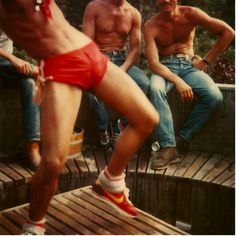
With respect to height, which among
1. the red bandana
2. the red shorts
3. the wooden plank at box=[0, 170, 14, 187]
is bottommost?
the wooden plank at box=[0, 170, 14, 187]

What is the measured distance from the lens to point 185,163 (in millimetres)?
4355

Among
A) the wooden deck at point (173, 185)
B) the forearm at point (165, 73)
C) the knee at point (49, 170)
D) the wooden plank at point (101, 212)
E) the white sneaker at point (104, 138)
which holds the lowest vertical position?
the wooden deck at point (173, 185)

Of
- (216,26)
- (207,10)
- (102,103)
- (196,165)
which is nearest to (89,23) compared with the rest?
(102,103)

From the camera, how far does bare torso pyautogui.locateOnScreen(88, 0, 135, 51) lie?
458cm

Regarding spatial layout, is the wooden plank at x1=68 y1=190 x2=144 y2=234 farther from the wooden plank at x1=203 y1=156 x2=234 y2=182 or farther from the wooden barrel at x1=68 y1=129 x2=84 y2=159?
→ the wooden plank at x1=203 y1=156 x2=234 y2=182

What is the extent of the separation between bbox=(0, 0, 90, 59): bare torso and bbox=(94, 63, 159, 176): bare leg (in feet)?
0.93

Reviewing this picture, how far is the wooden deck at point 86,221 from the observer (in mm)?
2922

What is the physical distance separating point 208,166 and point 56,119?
2.40 metres

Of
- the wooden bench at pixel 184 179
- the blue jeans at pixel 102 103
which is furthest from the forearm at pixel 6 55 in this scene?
the wooden bench at pixel 184 179

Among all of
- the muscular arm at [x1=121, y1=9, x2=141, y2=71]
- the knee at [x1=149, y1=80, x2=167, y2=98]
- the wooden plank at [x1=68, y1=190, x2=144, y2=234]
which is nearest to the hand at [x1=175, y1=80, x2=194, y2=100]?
the knee at [x1=149, y1=80, x2=167, y2=98]

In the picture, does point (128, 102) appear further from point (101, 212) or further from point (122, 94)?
point (101, 212)

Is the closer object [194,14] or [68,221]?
[68,221]

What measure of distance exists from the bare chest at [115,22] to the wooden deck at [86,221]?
6.69ft

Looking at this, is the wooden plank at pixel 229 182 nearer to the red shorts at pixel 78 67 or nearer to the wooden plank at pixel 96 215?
the wooden plank at pixel 96 215
